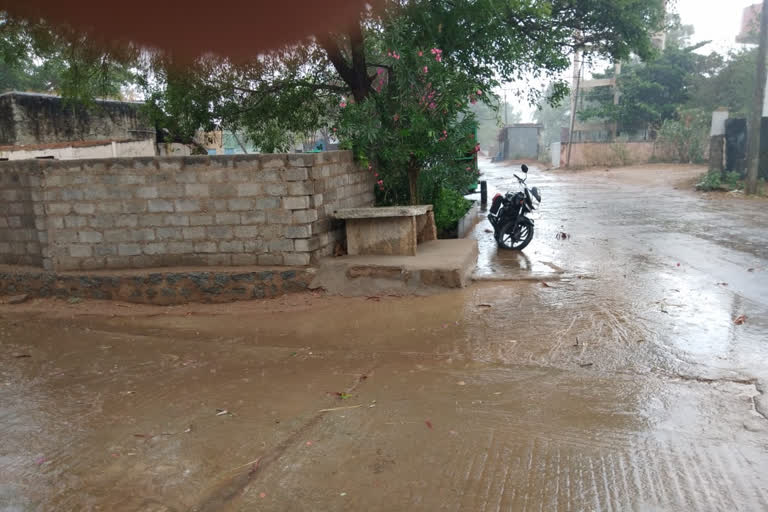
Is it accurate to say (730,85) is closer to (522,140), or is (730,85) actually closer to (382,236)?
(522,140)

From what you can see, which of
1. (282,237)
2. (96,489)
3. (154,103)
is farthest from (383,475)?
(154,103)

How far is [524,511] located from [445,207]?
7.13m

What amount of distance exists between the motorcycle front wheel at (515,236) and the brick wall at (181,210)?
10.4 feet

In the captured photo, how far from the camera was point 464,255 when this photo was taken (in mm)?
7098

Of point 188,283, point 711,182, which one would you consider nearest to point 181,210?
point 188,283

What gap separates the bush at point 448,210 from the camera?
30.9ft

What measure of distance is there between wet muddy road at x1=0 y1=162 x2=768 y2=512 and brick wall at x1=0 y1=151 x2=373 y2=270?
674 mm

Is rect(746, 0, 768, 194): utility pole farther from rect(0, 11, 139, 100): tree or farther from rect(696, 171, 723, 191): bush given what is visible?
rect(0, 11, 139, 100): tree

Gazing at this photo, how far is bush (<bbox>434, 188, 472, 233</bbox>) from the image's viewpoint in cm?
941

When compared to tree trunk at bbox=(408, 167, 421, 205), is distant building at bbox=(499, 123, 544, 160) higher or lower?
higher

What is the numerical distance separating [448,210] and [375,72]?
255 centimetres

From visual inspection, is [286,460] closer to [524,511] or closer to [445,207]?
[524,511]

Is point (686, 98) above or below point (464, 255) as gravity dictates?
above

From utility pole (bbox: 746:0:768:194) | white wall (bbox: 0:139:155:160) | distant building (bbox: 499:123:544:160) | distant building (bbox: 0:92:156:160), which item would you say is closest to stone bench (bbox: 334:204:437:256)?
white wall (bbox: 0:139:155:160)
